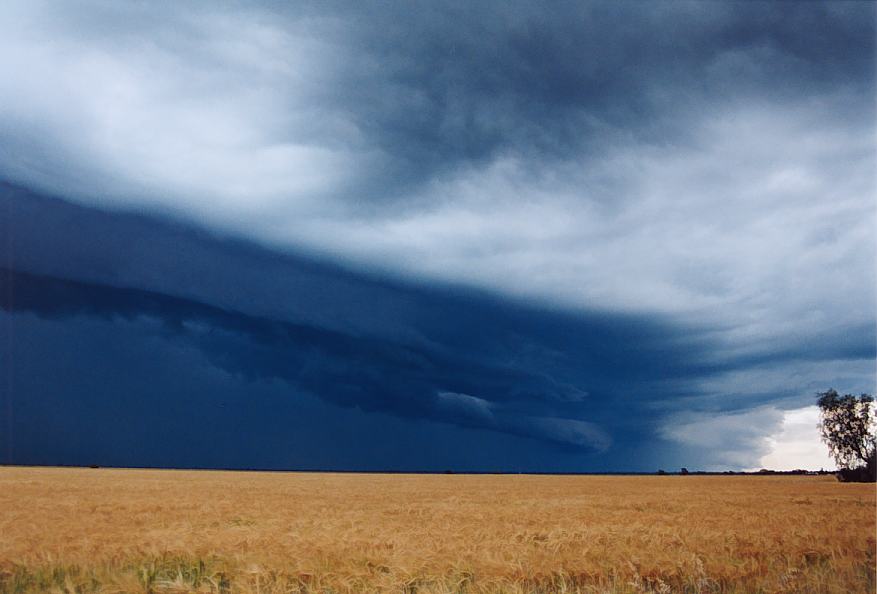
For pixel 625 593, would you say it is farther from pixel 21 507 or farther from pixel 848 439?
pixel 848 439

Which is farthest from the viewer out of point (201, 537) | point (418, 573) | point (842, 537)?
point (842, 537)

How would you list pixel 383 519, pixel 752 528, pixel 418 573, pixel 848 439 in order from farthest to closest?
pixel 848 439
pixel 383 519
pixel 752 528
pixel 418 573

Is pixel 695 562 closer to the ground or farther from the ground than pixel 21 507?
farther from the ground

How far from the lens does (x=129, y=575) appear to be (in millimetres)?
8844

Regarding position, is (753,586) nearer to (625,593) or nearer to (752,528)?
(625,593)

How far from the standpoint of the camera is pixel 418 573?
932 centimetres

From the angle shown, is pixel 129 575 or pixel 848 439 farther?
pixel 848 439

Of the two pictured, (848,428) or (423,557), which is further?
(848,428)

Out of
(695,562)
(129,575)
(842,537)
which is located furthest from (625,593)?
(842,537)

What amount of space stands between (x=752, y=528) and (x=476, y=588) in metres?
9.70

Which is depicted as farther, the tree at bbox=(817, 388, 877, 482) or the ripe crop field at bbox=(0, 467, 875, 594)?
the tree at bbox=(817, 388, 877, 482)

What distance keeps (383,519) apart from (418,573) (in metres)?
8.73

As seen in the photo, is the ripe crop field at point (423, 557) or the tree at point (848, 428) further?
the tree at point (848, 428)

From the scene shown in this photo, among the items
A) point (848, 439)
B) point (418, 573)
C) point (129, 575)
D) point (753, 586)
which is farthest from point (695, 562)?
point (848, 439)
